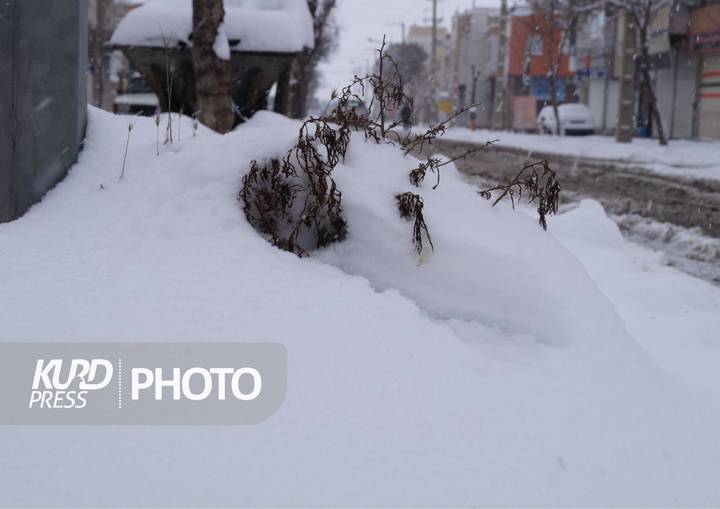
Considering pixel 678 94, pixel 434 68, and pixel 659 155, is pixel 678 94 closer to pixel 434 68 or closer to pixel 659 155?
pixel 659 155

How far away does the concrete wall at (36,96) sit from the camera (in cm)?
355

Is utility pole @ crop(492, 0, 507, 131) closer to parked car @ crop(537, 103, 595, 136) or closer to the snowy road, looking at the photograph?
parked car @ crop(537, 103, 595, 136)

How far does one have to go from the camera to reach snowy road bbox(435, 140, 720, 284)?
747 centimetres

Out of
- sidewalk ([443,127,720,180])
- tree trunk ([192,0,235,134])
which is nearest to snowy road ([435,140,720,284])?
sidewalk ([443,127,720,180])

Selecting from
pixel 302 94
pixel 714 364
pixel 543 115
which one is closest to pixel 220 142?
pixel 714 364

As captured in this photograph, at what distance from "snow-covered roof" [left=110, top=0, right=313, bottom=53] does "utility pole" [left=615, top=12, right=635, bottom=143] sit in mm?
17348

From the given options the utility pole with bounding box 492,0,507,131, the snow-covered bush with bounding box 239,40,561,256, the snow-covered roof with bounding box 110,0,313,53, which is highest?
the utility pole with bounding box 492,0,507,131

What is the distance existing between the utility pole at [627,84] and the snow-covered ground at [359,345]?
22.9 meters

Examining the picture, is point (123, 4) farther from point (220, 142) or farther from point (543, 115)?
point (220, 142)

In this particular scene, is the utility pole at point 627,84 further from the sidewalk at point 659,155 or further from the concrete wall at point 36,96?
the concrete wall at point 36,96

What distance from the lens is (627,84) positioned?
25812mm

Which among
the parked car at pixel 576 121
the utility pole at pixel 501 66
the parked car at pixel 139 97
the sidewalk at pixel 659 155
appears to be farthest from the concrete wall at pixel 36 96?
the utility pole at pixel 501 66

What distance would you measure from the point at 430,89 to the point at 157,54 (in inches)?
2613

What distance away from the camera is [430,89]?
7438cm
